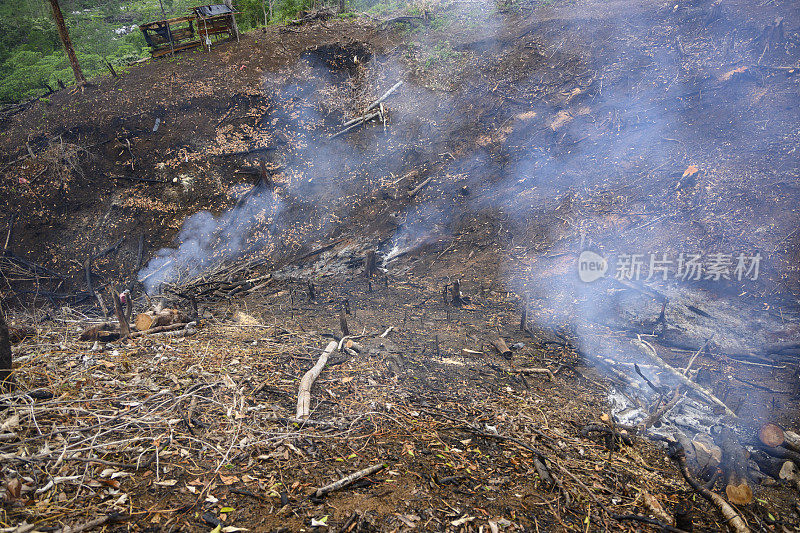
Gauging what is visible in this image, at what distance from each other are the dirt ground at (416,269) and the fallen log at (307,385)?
12 centimetres

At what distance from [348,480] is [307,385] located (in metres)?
1.60

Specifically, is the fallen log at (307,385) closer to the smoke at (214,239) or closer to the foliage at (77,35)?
the smoke at (214,239)

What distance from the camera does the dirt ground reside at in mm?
3756

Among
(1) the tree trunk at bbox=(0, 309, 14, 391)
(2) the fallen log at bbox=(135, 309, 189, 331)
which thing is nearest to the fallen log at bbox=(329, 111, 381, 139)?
(2) the fallen log at bbox=(135, 309, 189, 331)

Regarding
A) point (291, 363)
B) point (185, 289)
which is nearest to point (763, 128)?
point (291, 363)

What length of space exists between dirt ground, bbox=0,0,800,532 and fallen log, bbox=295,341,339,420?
12 cm

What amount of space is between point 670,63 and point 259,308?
13.5m

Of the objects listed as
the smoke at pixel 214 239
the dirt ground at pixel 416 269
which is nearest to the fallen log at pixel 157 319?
the dirt ground at pixel 416 269

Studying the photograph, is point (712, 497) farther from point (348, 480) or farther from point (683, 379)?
point (348, 480)

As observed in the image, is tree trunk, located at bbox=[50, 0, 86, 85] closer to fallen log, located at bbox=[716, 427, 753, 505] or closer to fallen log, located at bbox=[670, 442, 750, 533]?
fallen log, located at bbox=[670, 442, 750, 533]

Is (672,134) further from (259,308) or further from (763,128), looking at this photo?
(259,308)

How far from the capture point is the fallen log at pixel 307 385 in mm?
4523

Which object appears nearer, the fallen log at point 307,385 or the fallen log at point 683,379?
the fallen log at point 307,385

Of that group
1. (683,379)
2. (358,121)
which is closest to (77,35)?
(358,121)
